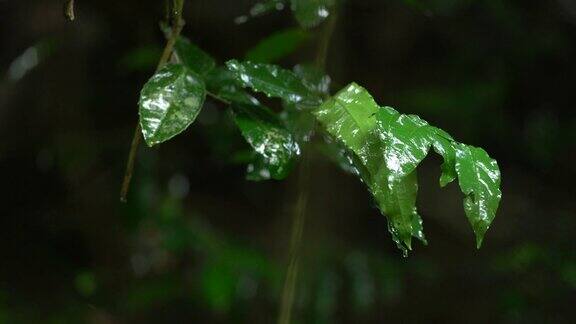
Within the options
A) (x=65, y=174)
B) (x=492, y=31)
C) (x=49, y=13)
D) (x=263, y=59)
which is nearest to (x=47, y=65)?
(x=49, y=13)

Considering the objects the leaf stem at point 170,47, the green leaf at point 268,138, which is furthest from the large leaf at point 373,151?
the leaf stem at point 170,47

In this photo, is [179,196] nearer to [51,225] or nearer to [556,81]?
[51,225]

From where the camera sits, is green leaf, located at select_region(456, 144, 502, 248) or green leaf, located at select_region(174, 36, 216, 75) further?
green leaf, located at select_region(174, 36, 216, 75)

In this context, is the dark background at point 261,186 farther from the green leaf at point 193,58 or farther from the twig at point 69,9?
the twig at point 69,9

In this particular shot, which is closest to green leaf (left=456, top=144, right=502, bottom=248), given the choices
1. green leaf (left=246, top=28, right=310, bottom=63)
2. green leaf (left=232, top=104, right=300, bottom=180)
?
green leaf (left=232, top=104, right=300, bottom=180)

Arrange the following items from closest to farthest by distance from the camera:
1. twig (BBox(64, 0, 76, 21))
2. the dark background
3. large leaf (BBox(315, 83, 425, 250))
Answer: large leaf (BBox(315, 83, 425, 250)) → twig (BBox(64, 0, 76, 21)) → the dark background

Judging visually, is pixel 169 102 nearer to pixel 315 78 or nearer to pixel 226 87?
pixel 226 87

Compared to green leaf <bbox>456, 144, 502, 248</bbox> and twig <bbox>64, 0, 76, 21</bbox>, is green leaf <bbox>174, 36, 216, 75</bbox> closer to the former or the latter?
twig <bbox>64, 0, 76, 21</bbox>

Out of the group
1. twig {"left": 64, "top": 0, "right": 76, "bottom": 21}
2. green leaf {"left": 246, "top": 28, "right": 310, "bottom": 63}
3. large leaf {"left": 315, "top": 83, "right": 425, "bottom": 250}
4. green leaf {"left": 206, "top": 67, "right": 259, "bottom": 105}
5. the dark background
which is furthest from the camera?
the dark background
